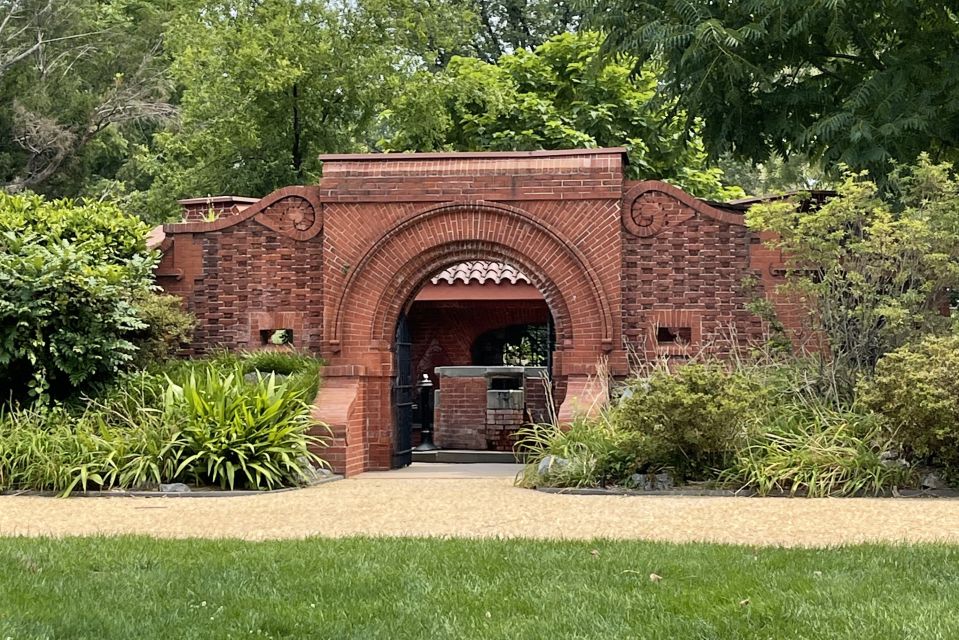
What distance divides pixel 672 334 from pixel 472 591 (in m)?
8.81

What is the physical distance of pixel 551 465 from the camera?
11.0m

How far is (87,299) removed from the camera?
12.2 meters

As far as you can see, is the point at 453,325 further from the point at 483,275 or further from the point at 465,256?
the point at 465,256

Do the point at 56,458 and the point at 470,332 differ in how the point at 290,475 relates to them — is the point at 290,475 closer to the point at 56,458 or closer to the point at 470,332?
the point at 56,458

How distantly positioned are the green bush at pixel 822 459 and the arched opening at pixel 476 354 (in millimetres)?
5902

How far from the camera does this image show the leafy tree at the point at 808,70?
43.4 feet

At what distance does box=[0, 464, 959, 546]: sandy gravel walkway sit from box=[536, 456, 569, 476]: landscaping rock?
0.35 meters

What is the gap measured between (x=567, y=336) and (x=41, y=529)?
736cm

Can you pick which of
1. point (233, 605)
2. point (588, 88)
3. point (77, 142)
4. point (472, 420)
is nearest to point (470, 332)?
point (472, 420)

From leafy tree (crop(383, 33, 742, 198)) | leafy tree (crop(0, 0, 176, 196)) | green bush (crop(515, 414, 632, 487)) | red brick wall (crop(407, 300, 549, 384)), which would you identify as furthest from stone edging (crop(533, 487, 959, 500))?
leafy tree (crop(0, 0, 176, 196))

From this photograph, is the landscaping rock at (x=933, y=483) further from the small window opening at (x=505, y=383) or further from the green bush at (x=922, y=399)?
the small window opening at (x=505, y=383)

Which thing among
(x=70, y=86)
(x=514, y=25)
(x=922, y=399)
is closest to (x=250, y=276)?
(x=922, y=399)

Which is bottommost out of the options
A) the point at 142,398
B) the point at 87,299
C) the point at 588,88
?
the point at 142,398

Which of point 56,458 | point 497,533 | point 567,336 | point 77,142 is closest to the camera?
point 497,533
